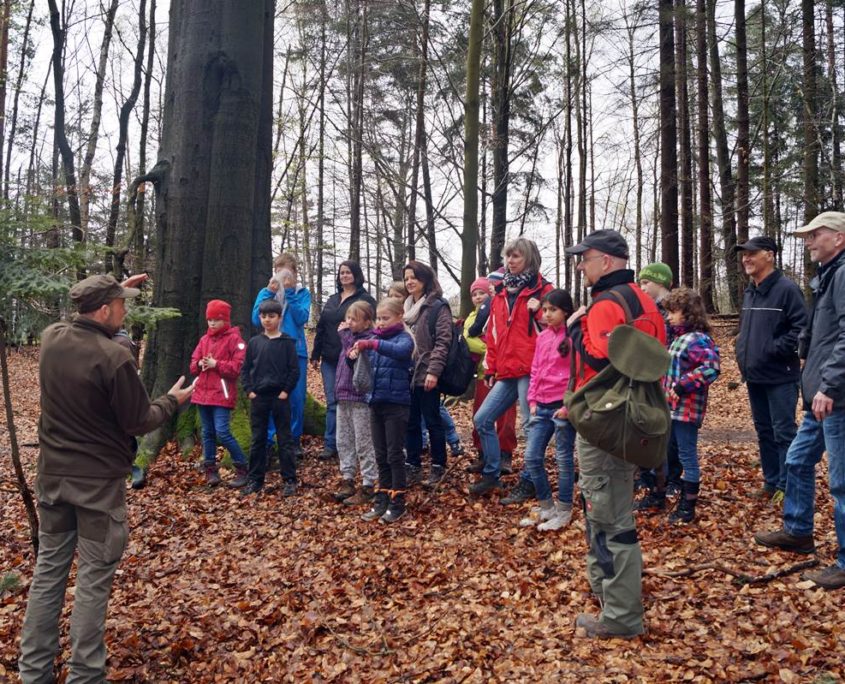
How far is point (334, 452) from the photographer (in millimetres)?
7336

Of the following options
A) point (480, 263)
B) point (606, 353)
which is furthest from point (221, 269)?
point (480, 263)

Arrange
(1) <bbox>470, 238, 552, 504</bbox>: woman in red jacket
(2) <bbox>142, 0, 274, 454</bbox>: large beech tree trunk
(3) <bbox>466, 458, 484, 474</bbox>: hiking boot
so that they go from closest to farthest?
1. (1) <bbox>470, 238, 552, 504</bbox>: woman in red jacket
2. (3) <bbox>466, 458, 484, 474</bbox>: hiking boot
3. (2) <bbox>142, 0, 274, 454</bbox>: large beech tree trunk

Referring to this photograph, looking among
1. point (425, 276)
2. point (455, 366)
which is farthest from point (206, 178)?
point (455, 366)

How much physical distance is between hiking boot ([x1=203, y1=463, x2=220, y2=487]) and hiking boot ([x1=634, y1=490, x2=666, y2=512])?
13.6ft

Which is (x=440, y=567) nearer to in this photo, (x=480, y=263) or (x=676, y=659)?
(x=676, y=659)

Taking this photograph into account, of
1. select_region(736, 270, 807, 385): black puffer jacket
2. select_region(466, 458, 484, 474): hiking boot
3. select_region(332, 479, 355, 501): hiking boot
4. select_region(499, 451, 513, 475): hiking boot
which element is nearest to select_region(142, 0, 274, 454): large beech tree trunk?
select_region(332, 479, 355, 501): hiking boot

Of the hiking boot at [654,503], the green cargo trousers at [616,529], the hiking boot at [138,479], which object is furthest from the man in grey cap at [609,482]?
the hiking boot at [138,479]

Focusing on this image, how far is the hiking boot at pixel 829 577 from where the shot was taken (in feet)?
12.5

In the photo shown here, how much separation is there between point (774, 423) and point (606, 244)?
265 cm

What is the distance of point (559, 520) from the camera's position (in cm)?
509

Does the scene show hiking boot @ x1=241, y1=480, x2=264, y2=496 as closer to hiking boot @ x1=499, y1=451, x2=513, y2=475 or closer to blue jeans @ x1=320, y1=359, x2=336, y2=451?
blue jeans @ x1=320, y1=359, x2=336, y2=451

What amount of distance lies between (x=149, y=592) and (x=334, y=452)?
2.95 metres

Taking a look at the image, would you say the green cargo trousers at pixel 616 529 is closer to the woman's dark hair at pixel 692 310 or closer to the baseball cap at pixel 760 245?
the woman's dark hair at pixel 692 310

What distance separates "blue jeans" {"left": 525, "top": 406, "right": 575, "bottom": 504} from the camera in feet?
16.6
